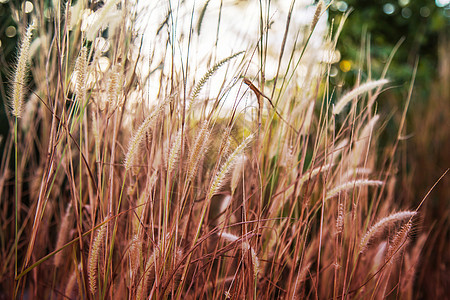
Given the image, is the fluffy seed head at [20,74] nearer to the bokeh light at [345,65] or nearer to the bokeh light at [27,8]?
the bokeh light at [27,8]

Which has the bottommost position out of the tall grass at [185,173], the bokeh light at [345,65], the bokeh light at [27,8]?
the tall grass at [185,173]

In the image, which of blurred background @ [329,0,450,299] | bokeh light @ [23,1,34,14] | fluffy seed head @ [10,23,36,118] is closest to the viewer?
fluffy seed head @ [10,23,36,118]

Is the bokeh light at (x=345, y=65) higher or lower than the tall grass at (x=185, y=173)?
higher

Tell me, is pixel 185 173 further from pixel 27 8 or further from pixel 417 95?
pixel 417 95

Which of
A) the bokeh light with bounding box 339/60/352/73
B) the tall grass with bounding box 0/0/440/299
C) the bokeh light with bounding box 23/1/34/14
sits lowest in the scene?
the tall grass with bounding box 0/0/440/299

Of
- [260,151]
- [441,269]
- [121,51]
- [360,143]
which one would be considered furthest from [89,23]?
[441,269]

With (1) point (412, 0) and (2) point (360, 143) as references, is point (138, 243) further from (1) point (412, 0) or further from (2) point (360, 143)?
(1) point (412, 0)

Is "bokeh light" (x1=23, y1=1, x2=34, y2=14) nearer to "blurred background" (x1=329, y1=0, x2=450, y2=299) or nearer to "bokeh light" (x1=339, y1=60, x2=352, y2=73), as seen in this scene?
"blurred background" (x1=329, y1=0, x2=450, y2=299)

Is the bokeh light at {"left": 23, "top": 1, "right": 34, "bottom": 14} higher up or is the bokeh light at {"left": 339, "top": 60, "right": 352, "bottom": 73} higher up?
the bokeh light at {"left": 339, "top": 60, "right": 352, "bottom": 73}

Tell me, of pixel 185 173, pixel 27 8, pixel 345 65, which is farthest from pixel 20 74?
pixel 345 65

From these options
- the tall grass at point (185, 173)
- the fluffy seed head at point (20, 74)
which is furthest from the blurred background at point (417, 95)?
the fluffy seed head at point (20, 74)

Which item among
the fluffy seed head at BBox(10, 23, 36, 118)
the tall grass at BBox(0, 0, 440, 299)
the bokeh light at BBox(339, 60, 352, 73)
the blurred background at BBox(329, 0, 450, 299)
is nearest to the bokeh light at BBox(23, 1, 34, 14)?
the tall grass at BBox(0, 0, 440, 299)

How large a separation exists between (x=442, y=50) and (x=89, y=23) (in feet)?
7.97

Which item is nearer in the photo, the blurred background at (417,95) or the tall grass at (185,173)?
the tall grass at (185,173)
